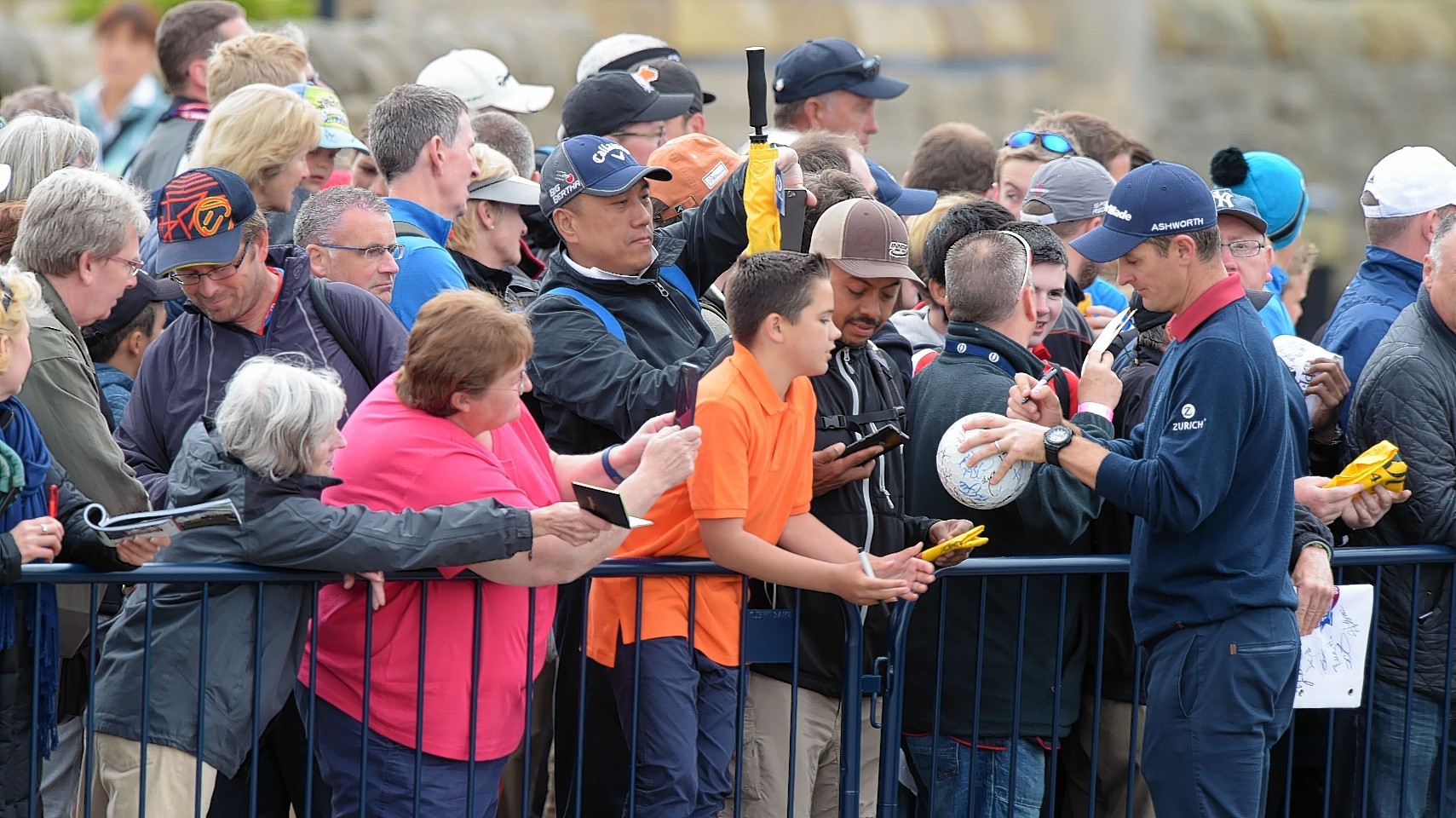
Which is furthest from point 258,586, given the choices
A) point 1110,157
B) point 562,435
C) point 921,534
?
point 1110,157

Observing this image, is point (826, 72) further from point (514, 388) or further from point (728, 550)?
point (514, 388)

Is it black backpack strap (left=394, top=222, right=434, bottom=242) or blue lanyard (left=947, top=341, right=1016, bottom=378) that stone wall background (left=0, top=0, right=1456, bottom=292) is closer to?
black backpack strap (left=394, top=222, right=434, bottom=242)

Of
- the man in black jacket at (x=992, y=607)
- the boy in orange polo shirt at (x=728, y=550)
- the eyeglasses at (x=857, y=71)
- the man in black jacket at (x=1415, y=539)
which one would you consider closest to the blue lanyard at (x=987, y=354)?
the man in black jacket at (x=992, y=607)

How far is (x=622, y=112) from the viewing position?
6.01m

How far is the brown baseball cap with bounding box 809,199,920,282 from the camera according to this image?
452 cm

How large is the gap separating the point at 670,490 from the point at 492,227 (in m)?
1.80

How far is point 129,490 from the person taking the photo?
4.08 m

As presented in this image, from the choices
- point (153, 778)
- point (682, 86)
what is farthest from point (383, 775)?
point (682, 86)

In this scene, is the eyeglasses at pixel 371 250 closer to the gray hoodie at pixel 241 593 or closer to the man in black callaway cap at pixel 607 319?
the man in black callaway cap at pixel 607 319

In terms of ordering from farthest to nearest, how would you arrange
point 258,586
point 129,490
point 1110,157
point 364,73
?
point 364,73 → point 1110,157 → point 129,490 → point 258,586

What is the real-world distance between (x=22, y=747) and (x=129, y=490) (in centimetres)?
65

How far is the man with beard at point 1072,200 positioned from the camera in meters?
6.09

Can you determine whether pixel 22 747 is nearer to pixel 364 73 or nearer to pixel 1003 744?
pixel 1003 744
